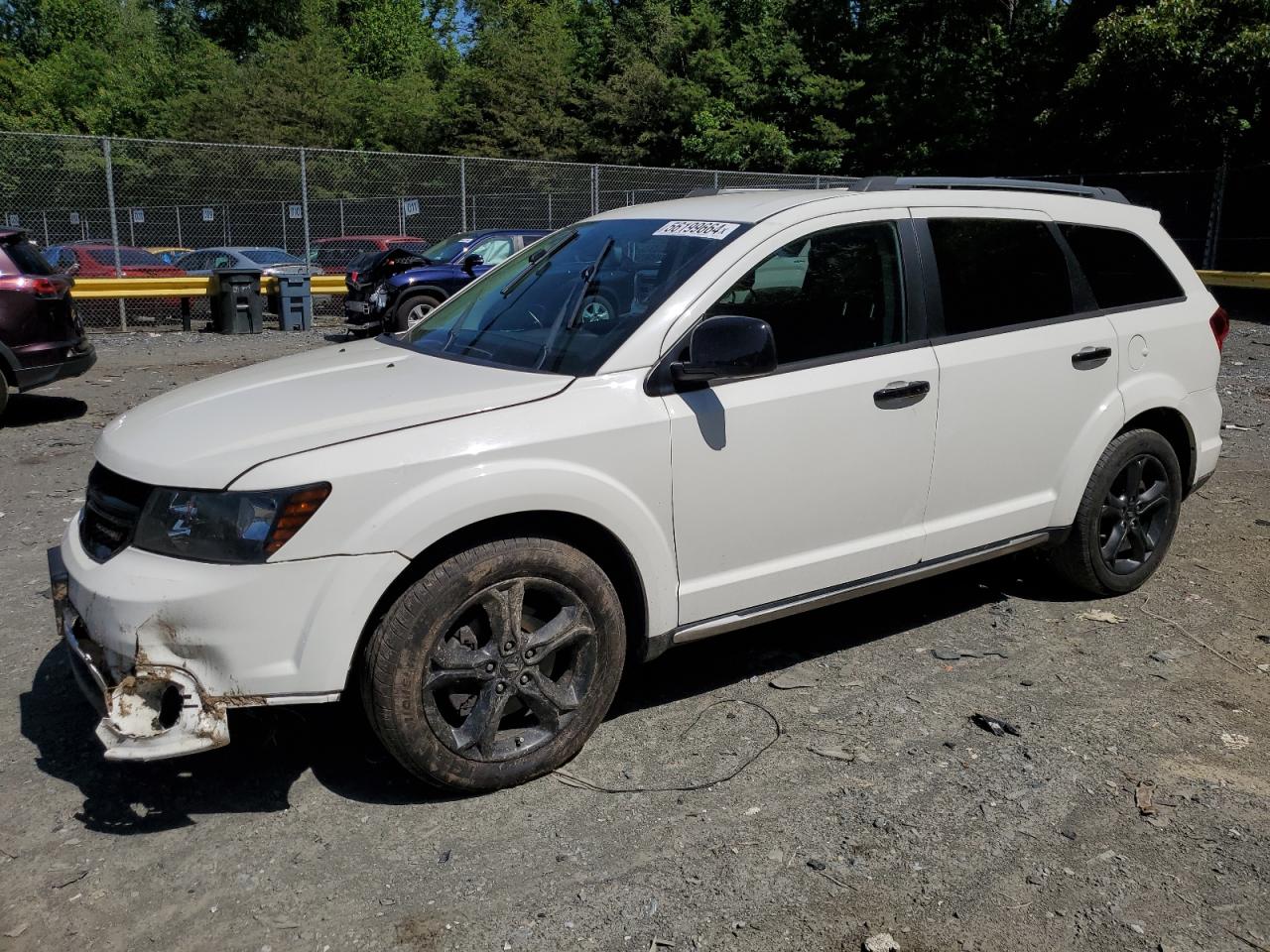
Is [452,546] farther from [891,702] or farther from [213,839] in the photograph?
[891,702]

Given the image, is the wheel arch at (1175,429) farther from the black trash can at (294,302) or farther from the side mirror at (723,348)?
the black trash can at (294,302)

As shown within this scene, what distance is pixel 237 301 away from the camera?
17.0m

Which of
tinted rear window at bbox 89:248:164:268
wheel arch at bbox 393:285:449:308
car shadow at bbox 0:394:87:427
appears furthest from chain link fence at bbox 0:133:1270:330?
car shadow at bbox 0:394:87:427

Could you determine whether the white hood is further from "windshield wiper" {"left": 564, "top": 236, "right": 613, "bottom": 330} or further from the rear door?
the rear door

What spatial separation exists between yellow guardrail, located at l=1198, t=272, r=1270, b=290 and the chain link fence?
1756 mm

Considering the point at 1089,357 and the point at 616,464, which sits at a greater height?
the point at 1089,357

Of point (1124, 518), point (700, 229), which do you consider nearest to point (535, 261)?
point (700, 229)

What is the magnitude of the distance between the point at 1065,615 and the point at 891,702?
4.32 feet

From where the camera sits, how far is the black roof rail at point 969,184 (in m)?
4.30

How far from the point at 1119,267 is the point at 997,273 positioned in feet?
2.77

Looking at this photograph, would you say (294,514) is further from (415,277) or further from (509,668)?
(415,277)

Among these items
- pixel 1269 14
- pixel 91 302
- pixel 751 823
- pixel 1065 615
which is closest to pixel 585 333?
pixel 751 823

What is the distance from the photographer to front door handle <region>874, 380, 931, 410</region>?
3955mm

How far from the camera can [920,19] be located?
31.1m
